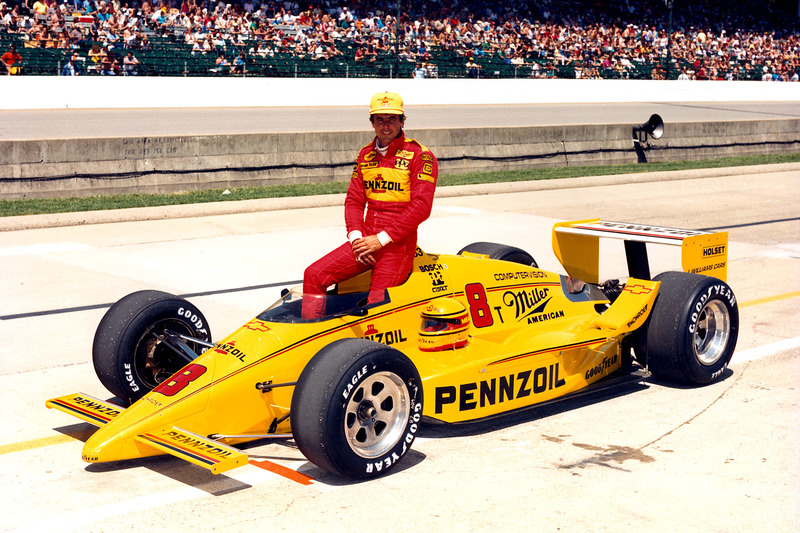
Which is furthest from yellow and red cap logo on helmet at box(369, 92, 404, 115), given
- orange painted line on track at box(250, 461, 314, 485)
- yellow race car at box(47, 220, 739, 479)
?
orange painted line on track at box(250, 461, 314, 485)

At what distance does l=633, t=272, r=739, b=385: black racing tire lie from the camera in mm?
6527

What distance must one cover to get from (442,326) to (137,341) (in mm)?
1825

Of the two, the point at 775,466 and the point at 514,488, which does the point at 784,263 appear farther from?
the point at 514,488

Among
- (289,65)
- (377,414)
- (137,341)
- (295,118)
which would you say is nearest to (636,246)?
(377,414)

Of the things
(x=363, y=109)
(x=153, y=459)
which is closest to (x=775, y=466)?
(x=153, y=459)

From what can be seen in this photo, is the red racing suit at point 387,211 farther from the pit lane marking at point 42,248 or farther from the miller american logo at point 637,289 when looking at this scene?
the pit lane marking at point 42,248

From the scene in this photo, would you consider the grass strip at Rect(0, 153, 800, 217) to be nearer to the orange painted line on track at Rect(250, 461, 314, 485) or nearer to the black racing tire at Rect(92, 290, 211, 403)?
the black racing tire at Rect(92, 290, 211, 403)

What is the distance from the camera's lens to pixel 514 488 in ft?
16.3

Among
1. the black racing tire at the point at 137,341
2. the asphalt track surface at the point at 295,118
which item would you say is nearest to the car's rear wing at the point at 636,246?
the black racing tire at the point at 137,341

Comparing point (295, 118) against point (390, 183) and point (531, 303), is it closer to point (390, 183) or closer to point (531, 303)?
point (531, 303)

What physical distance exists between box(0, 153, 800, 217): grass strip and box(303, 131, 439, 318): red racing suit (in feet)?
27.0

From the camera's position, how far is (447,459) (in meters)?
5.39

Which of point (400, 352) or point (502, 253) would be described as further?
point (502, 253)

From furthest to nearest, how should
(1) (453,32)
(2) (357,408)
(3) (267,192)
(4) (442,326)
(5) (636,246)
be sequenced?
1. (1) (453,32)
2. (3) (267,192)
3. (5) (636,246)
4. (4) (442,326)
5. (2) (357,408)
